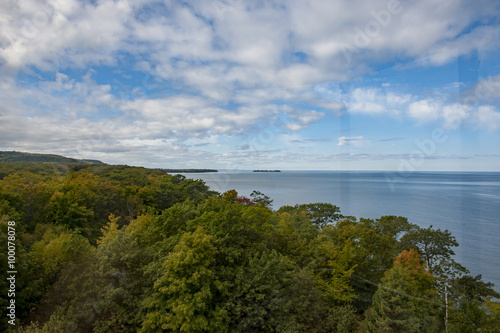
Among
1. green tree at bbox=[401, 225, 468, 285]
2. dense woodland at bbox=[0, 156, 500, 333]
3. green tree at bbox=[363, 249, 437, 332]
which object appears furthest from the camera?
green tree at bbox=[401, 225, 468, 285]

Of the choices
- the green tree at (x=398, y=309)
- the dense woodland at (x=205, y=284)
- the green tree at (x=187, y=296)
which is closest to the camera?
the green tree at (x=187, y=296)

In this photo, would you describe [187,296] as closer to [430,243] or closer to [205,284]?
[205,284]

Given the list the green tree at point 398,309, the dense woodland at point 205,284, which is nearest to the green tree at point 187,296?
the dense woodland at point 205,284

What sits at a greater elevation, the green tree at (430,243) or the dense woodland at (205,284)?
the dense woodland at (205,284)

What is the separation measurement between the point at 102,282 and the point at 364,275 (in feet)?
62.8

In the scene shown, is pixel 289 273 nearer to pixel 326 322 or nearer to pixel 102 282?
pixel 326 322

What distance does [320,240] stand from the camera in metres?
21.9

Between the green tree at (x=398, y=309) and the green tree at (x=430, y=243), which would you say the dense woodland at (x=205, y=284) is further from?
the green tree at (x=430, y=243)

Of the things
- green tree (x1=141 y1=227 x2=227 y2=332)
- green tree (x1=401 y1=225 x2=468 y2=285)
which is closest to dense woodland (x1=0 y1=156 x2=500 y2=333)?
green tree (x1=141 y1=227 x2=227 y2=332)

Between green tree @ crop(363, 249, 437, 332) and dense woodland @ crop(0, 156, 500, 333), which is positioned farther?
green tree @ crop(363, 249, 437, 332)

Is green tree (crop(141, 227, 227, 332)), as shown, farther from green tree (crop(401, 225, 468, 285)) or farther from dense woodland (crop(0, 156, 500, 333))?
green tree (crop(401, 225, 468, 285))

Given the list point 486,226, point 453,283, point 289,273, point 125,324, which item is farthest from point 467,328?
point 486,226

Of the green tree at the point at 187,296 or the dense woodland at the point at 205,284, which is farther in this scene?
the dense woodland at the point at 205,284

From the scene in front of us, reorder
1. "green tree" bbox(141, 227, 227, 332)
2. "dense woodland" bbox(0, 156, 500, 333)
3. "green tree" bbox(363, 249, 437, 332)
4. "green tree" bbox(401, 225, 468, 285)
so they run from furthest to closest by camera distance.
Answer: "green tree" bbox(401, 225, 468, 285)
"green tree" bbox(363, 249, 437, 332)
"dense woodland" bbox(0, 156, 500, 333)
"green tree" bbox(141, 227, 227, 332)
